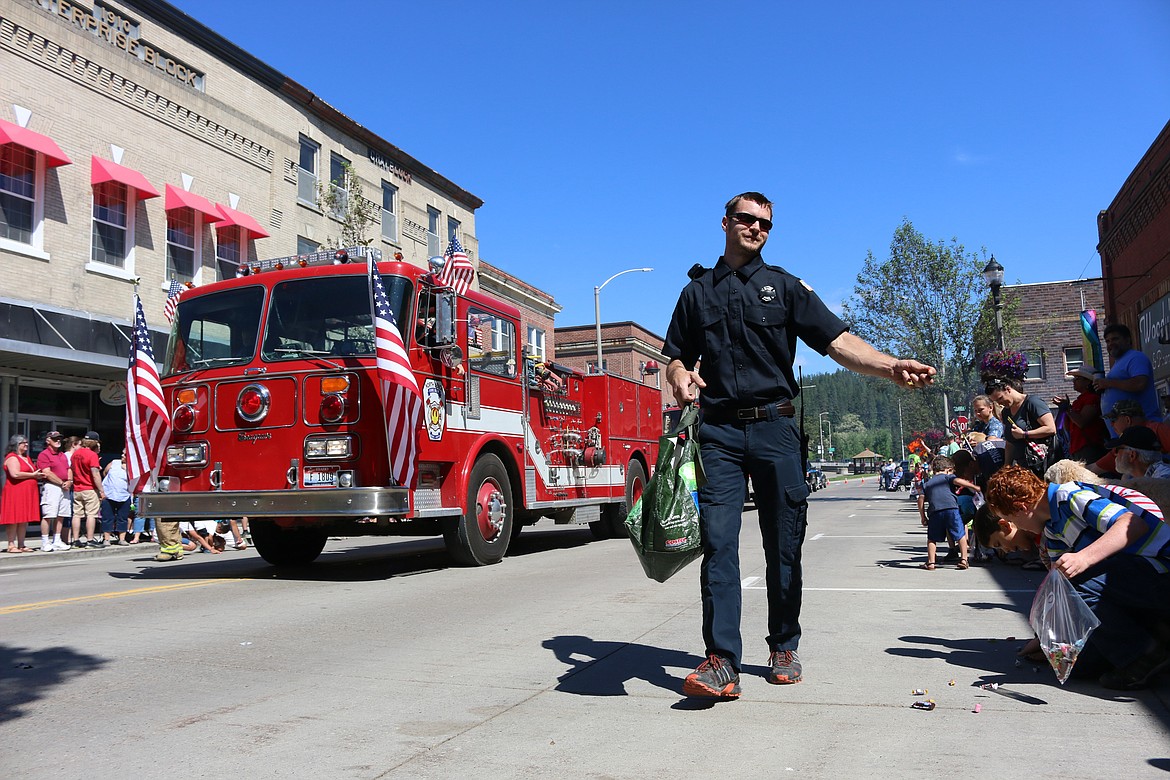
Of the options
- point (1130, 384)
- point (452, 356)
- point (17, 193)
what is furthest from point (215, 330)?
point (17, 193)

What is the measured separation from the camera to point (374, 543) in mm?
15500

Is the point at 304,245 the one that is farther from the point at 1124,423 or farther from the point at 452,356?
the point at 1124,423

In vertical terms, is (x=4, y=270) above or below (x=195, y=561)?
above

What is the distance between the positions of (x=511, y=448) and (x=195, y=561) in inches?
204

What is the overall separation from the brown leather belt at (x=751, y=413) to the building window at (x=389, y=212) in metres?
27.3

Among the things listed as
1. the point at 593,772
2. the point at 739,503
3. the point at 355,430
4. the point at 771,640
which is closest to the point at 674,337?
the point at 739,503

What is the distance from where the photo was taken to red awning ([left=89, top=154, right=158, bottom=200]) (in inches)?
763

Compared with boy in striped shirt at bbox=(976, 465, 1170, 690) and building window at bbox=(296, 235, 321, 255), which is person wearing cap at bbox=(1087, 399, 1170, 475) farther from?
building window at bbox=(296, 235, 321, 255)

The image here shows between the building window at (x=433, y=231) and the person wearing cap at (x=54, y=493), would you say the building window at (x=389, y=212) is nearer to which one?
the building window at (x=433, y=231)

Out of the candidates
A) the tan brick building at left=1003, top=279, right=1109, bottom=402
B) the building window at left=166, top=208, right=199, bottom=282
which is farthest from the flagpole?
the tan brick building at left=1003, top=279, right=1109, bottom=402

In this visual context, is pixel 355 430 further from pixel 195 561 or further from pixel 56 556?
pixel 56 556

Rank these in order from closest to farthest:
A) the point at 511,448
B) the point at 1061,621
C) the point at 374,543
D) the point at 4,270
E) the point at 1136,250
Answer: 1. the point at 1061,621
2. the point at 511,448
3. the point at 374,543
4. the point at 4,270
5. the point at 1136,250

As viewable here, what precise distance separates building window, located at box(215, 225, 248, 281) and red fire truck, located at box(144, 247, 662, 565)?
14.5 metres

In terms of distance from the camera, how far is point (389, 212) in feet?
102
